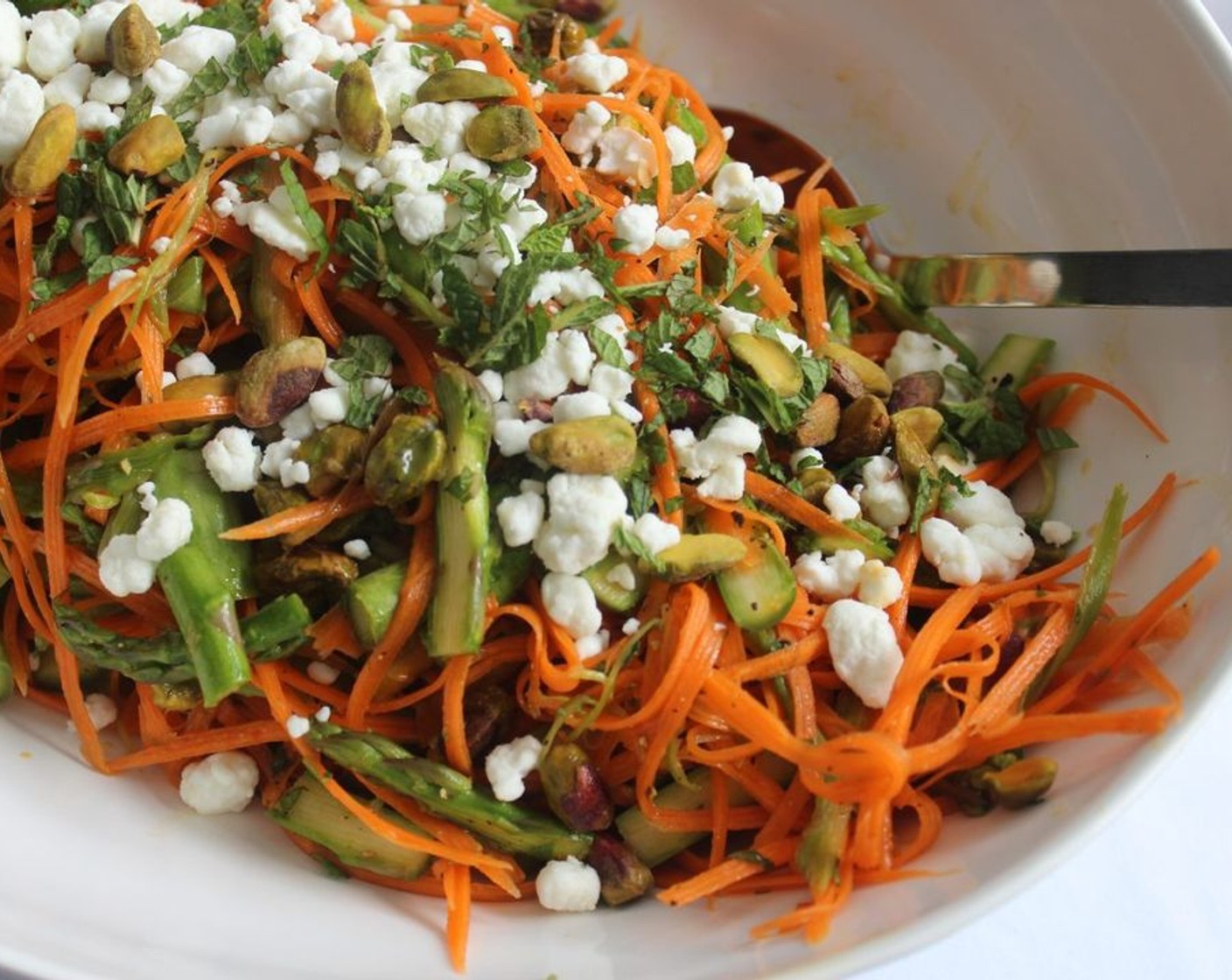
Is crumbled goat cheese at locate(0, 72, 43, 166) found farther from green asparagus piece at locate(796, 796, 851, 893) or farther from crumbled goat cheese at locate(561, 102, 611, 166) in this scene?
green asparagus piece at locate(796, 796, 851, 893)

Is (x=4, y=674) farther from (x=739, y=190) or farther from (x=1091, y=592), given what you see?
(x=1091, y=592)

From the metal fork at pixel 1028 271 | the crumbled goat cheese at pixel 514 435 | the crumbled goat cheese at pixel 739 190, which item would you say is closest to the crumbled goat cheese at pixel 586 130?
the crumbled goat cheese at pixel 739 190

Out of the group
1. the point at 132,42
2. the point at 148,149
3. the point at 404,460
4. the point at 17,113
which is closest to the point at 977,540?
the point at 404,460

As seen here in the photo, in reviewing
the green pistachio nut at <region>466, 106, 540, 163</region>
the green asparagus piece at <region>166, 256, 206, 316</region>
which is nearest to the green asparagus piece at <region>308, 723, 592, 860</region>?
the green asparagus piece at <region>166, 256, 206, 316</region>

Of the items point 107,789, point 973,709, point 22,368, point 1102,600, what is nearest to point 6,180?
point 22,368

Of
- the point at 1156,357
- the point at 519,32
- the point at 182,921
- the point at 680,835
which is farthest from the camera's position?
the point at 519,32

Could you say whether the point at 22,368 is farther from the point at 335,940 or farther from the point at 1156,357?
the point at 1156,357

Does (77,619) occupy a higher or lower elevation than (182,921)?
higher
